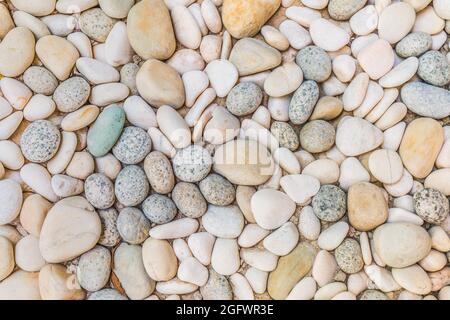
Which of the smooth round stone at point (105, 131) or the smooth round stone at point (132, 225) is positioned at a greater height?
the smooth round stone at point (105, 131)

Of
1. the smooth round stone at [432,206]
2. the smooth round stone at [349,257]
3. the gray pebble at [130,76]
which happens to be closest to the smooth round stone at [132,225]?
the gray pebble at [130,76]

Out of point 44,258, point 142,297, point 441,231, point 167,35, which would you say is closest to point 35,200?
point 44,258

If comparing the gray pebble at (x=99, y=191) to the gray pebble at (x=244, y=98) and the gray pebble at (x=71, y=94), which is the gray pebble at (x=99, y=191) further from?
the gray pebble at (x=244, y=98)

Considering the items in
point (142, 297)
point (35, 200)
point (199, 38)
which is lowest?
point (142, 297)

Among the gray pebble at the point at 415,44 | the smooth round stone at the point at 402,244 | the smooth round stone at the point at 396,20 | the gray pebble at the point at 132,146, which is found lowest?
the smooth round stone at the point at 402,244

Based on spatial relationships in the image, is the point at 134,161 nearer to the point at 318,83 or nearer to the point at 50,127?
the point at 50,127

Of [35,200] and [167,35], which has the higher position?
[167,35]
